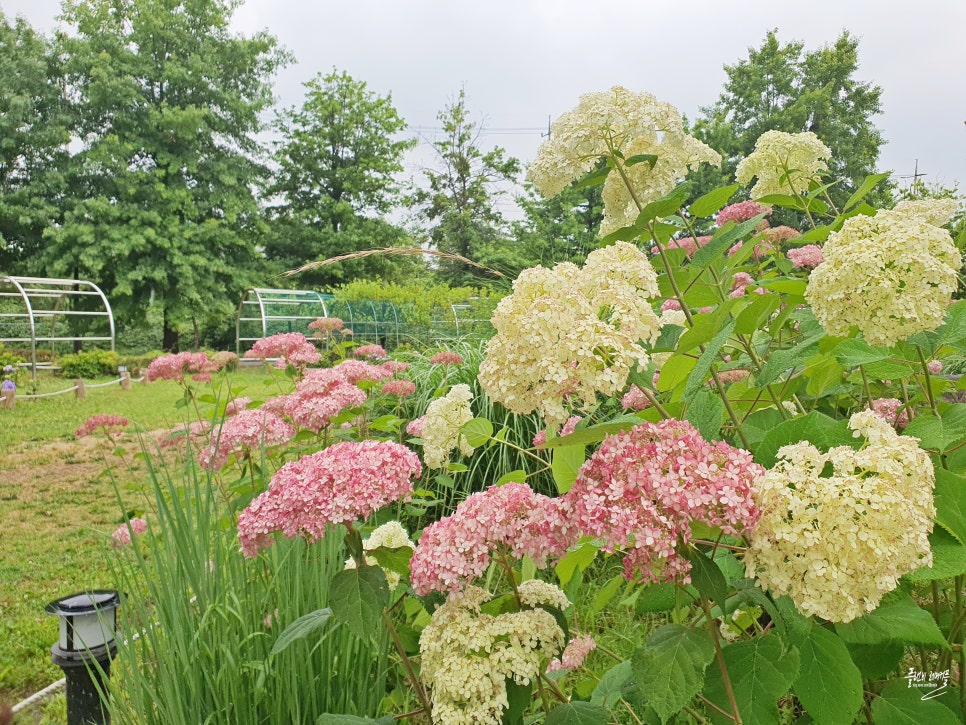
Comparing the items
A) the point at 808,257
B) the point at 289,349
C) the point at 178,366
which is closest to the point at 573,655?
the point at 808,257

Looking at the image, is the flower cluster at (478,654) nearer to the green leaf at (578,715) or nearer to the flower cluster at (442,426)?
the green leaf at (578,715)

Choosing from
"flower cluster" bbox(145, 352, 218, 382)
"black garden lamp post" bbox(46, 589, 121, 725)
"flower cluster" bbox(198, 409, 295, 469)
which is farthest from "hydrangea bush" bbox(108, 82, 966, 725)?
"flower cluster" bbox(145, 352, 218, 382)

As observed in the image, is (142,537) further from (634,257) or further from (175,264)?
(175,264)

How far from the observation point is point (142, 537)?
2.54 meters

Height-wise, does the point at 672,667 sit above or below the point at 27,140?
below

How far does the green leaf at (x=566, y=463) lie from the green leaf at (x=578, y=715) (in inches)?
11.1

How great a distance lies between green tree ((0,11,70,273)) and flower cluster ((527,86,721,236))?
59.4 feet

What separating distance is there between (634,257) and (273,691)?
3.44 feet

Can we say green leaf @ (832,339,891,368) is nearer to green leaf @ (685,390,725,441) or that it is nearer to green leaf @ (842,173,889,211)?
green leaf @ (685,390,725,441)

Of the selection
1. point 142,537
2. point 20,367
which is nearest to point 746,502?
point 142,537

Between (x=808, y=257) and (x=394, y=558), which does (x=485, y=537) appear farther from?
(x=808, y=257)

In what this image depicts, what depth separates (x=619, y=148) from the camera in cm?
100

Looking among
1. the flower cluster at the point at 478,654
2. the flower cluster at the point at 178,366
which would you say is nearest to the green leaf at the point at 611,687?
the flower cluster at the point at 478,654

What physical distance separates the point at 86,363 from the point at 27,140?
333 inches
